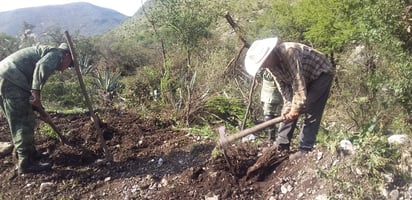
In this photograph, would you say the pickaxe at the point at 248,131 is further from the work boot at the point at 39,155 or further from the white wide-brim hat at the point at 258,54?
the work boot at the point at 39,155

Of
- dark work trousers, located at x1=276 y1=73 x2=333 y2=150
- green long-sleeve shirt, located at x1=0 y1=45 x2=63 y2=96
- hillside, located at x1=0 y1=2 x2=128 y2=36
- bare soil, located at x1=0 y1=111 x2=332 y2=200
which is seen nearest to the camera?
bare soil, located at x1=0 y1=111 x2=332 y2=200

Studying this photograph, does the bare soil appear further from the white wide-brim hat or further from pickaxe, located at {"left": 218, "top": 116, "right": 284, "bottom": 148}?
the white wide-brim hat

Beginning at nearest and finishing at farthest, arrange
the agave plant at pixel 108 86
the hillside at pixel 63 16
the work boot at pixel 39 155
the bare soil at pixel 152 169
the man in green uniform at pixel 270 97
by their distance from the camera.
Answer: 1. the bare soil at pixel 152 169
2. the man in green uniform at pixel 270 97
3. the work boot at pixel 39 155
4. the agave plant at pixel 108 86
5. the hillside at pixel 63 16

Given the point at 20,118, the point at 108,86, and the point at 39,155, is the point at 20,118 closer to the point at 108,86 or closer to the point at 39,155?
the point at 39,155

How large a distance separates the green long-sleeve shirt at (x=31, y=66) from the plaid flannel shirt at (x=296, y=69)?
2.14 metres

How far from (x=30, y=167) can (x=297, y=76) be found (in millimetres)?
3001

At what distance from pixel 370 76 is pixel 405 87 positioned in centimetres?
102

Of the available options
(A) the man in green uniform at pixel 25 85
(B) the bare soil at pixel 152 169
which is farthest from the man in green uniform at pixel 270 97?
(A) the man in green uniform at pixel 25 85

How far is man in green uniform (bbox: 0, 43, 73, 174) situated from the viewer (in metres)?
3.93

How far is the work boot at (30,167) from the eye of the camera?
14.0ft

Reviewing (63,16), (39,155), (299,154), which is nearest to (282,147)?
(299,154)

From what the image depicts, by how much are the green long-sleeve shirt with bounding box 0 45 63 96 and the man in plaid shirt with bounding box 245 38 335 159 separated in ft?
6.52

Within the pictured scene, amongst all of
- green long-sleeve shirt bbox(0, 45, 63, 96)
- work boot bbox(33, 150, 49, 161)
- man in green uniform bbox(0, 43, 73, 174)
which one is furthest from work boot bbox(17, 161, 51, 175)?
green long-sleeve shirt bbox(0, 45, 63, 96)

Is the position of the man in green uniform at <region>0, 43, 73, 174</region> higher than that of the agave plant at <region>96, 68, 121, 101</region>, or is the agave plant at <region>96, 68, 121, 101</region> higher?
the man in green uniform at <region>0, 43, 73, 174</region>
